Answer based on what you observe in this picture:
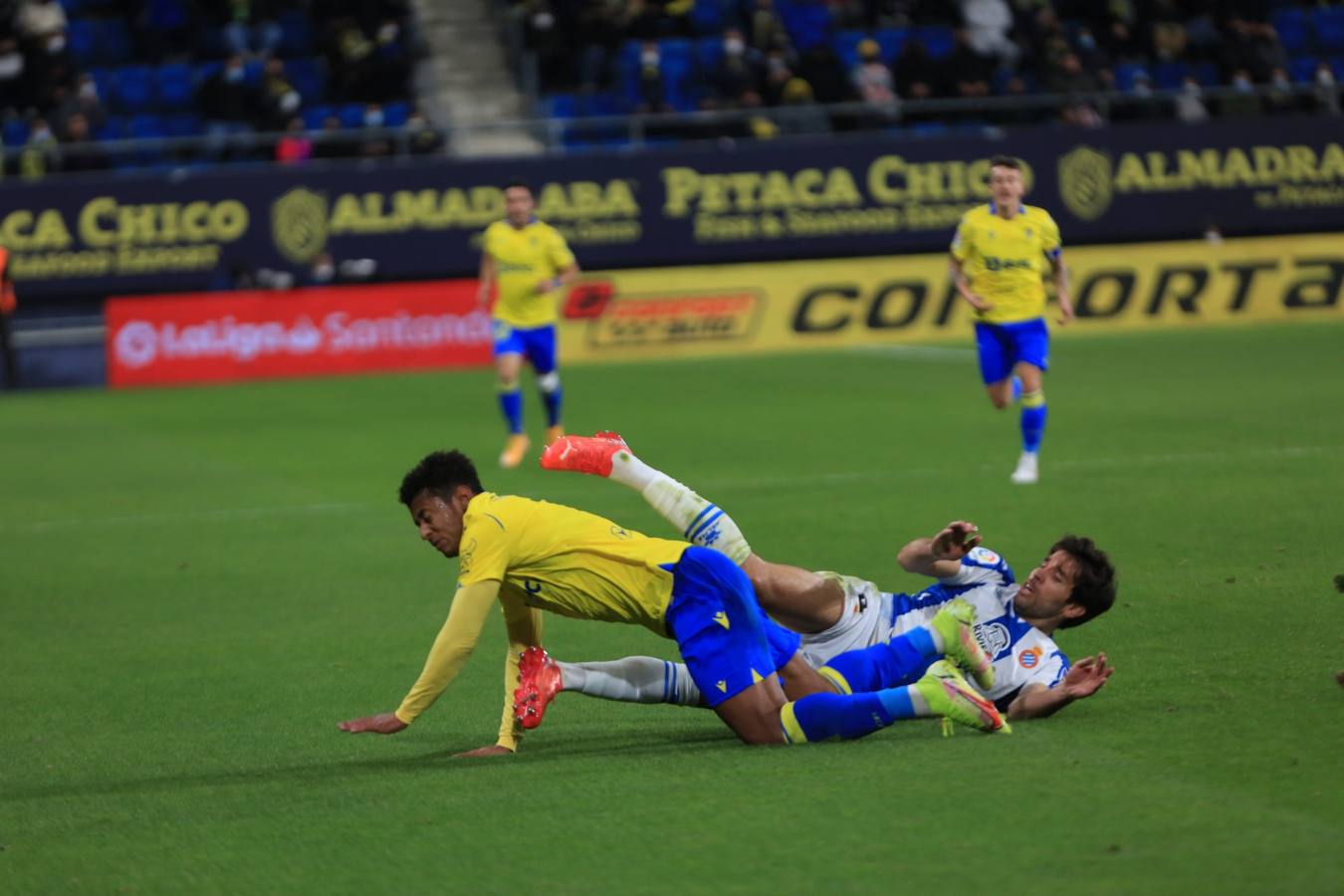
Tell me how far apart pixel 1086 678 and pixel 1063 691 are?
0.35 feet

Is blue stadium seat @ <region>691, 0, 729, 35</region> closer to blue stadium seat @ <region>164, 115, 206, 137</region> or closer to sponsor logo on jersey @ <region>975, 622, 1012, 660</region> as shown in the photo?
blue stadium seat @ <region>164, 115, 206, 137</region>

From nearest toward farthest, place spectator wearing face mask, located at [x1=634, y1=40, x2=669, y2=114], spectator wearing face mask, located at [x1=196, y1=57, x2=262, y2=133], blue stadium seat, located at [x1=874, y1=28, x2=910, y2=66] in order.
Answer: spectator wearing face mask, located at [x1=196, y1=57, x2=262, y2=133] → spectator wearing face mask, located at [x1=634, y1=40, x2=669, y2=114] → blue stadium seat, located at [x1=874, y1=28, x2=910, y2=66]

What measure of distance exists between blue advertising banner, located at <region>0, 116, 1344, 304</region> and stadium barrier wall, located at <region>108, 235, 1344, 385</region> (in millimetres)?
920

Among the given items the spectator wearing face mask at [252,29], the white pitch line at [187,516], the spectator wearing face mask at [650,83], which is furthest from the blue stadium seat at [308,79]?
the white pitch line at [187,516]

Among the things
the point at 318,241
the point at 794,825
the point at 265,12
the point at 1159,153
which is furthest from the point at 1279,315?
the point at 794,825

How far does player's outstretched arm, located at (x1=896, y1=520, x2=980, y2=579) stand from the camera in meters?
6.80

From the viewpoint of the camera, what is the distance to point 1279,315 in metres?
25.8

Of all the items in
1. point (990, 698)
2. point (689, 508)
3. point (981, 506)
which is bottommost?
point (981, 506)

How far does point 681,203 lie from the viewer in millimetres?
25922

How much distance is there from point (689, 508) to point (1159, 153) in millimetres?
21576

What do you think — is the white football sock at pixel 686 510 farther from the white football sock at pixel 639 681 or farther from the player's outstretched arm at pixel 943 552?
the player's outstretched arm at pixel 943 552

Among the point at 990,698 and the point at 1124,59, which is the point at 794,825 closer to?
the point at 990,698

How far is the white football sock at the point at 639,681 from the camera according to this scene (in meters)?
6.89

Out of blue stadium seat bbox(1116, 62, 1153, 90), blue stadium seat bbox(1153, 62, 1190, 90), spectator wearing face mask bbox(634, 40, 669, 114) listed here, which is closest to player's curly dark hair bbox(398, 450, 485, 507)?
spectator wearing face mask bbox(634, 40, 669, 114)
